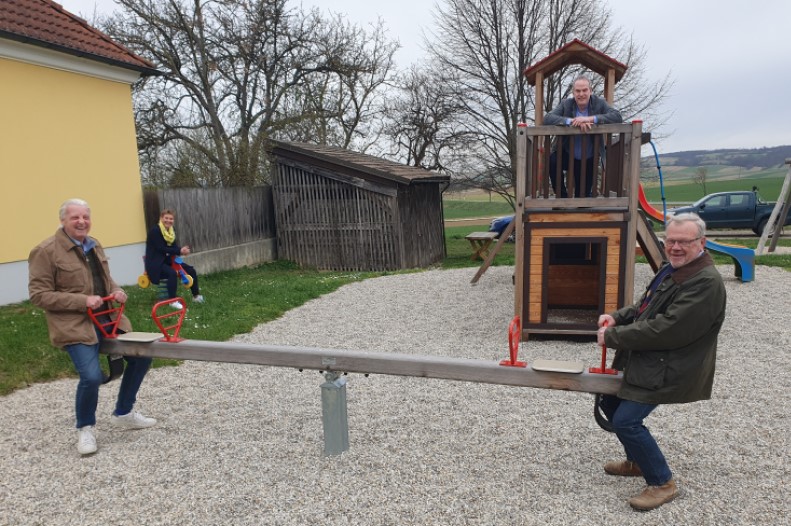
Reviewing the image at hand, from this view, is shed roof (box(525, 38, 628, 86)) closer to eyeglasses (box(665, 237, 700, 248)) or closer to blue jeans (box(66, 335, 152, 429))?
eyeglasses (box(665, 237, 700, 248))

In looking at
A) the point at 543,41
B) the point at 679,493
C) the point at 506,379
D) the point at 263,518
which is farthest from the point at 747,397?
the point at 543,41

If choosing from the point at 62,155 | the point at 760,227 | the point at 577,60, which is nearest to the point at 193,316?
the point at 62,155

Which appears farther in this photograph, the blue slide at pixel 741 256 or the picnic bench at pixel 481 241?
the picnic bench at pixel 481 241

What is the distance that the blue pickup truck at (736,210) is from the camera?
21.6 meters

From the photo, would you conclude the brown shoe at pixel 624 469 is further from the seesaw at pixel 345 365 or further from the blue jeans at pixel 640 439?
the seesaw at pixel 345 365

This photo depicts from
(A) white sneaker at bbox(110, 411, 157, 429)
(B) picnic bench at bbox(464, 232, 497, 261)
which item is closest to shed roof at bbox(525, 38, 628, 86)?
(A) white sneaker at bbox(110, 411, 157, 429)

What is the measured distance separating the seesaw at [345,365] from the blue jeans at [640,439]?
164mm

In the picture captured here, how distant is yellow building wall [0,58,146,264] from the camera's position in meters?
9.64

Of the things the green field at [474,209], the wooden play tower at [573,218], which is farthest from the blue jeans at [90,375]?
the green field at [474,209]

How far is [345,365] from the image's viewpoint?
389 cm

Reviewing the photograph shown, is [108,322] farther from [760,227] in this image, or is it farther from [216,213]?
[760,227]

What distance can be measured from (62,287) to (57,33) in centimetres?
889

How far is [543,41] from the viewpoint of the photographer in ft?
67.5

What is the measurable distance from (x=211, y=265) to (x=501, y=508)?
41.1 feet
